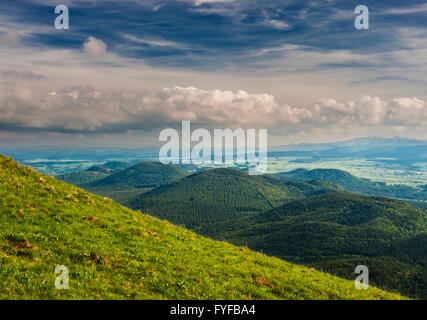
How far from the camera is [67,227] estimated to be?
25094mm

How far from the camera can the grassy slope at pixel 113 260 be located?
57.7 feet

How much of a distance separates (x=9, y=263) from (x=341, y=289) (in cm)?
2491

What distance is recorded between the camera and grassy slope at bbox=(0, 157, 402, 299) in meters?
17.6

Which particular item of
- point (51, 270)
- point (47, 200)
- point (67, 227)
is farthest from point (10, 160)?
point (51, 270)

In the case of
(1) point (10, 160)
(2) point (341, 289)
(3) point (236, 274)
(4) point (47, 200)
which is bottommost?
(2) point (341, 289)

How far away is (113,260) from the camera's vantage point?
21500mm

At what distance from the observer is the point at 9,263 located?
1781 centimetres
